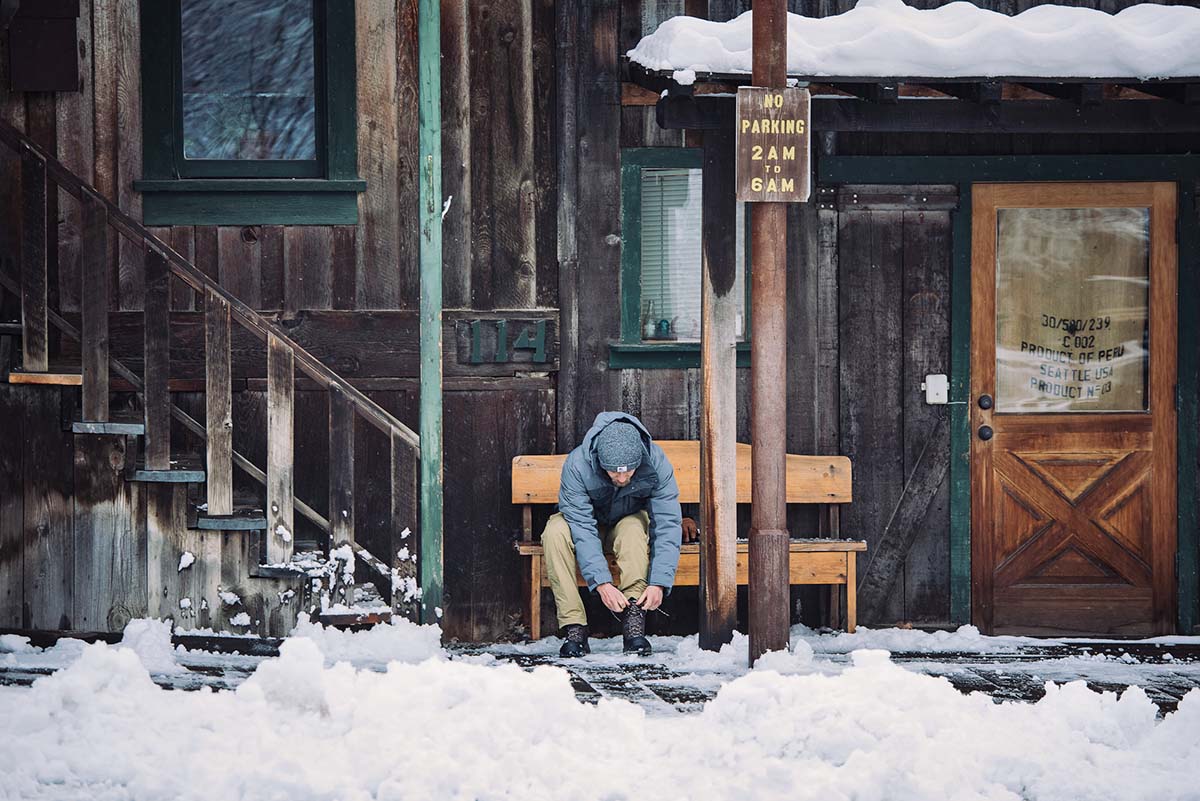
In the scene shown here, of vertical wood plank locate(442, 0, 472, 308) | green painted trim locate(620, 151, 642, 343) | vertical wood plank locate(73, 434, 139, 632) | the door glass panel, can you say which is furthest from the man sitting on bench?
the door glass panel

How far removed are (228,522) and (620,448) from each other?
1946 millimetres

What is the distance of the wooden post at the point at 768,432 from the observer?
273 inches

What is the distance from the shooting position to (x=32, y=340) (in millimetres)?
7473

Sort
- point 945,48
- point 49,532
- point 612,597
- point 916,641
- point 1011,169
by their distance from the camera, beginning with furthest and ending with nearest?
point 1011,169 → point 916,641 → point 49,532 → point 612,597 → point 945,48

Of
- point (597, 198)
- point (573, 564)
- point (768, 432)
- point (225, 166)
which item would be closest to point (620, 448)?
point (573, 564)

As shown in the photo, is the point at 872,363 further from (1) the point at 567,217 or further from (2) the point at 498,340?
(2) the point at 498,340

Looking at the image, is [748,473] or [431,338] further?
[748,473]

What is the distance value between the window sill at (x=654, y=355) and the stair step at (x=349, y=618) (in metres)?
2.00

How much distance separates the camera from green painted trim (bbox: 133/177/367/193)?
835cm

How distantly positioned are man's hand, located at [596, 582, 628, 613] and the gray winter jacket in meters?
0.04

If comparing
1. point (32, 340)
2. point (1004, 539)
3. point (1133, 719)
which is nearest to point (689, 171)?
point (1004, 539)

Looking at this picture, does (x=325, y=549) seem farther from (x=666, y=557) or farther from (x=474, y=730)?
(x=474, y=730)

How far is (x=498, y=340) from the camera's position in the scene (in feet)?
28.0

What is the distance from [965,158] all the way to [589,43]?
225cm
